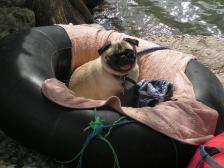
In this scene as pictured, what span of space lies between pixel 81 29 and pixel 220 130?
1.88 metres

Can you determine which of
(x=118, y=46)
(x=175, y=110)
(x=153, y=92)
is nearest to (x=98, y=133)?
(x=175, y=110)

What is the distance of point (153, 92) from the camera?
4211mm

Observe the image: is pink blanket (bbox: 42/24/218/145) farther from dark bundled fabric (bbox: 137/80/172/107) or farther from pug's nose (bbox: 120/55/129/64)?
pug's nose (bbox: 120/55/129/64)

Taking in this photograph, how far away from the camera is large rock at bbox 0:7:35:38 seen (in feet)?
16.1

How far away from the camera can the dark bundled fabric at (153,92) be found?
4152mm

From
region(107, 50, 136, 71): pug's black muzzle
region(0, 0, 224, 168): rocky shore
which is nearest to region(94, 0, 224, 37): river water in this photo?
region(0, 0, 224, 168): rocky shore

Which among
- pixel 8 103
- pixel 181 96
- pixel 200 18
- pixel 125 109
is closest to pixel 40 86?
pixel 8 103

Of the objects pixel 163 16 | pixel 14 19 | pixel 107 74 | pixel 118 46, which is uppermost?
pixel 118 46

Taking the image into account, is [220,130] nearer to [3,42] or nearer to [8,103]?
[8,103]

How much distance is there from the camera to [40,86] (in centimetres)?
360

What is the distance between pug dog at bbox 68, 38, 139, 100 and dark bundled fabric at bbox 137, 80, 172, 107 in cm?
21

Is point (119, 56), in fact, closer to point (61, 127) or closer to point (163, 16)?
point (61, 127)

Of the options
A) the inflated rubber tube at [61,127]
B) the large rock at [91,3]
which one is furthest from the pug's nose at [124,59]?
the large rock at [91,3]

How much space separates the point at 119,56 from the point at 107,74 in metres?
0.27
